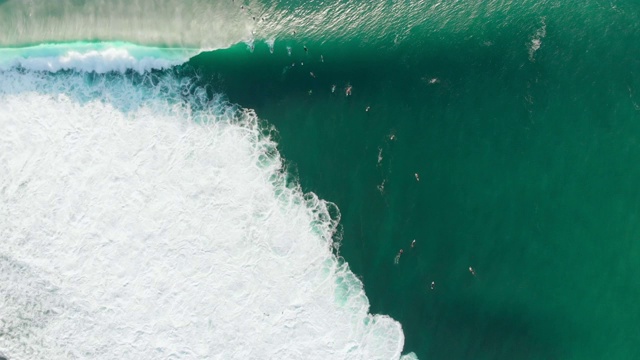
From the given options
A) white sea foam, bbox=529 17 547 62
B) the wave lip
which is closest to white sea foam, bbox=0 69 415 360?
the wave lip

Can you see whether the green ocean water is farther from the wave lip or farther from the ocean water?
the wave lip

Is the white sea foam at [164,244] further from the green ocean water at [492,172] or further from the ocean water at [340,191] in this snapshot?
the green ocean water at [492,172]

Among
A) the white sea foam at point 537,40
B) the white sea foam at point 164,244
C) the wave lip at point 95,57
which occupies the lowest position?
the white sea foam at point 164,244

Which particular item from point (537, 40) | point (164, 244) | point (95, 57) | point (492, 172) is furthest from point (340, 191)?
point (95, 57)

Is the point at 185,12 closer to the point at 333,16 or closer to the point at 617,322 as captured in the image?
the point at 333,16

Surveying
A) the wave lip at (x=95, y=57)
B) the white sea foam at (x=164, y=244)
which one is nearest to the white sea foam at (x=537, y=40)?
the white sea foam at (x=164, y=244)
